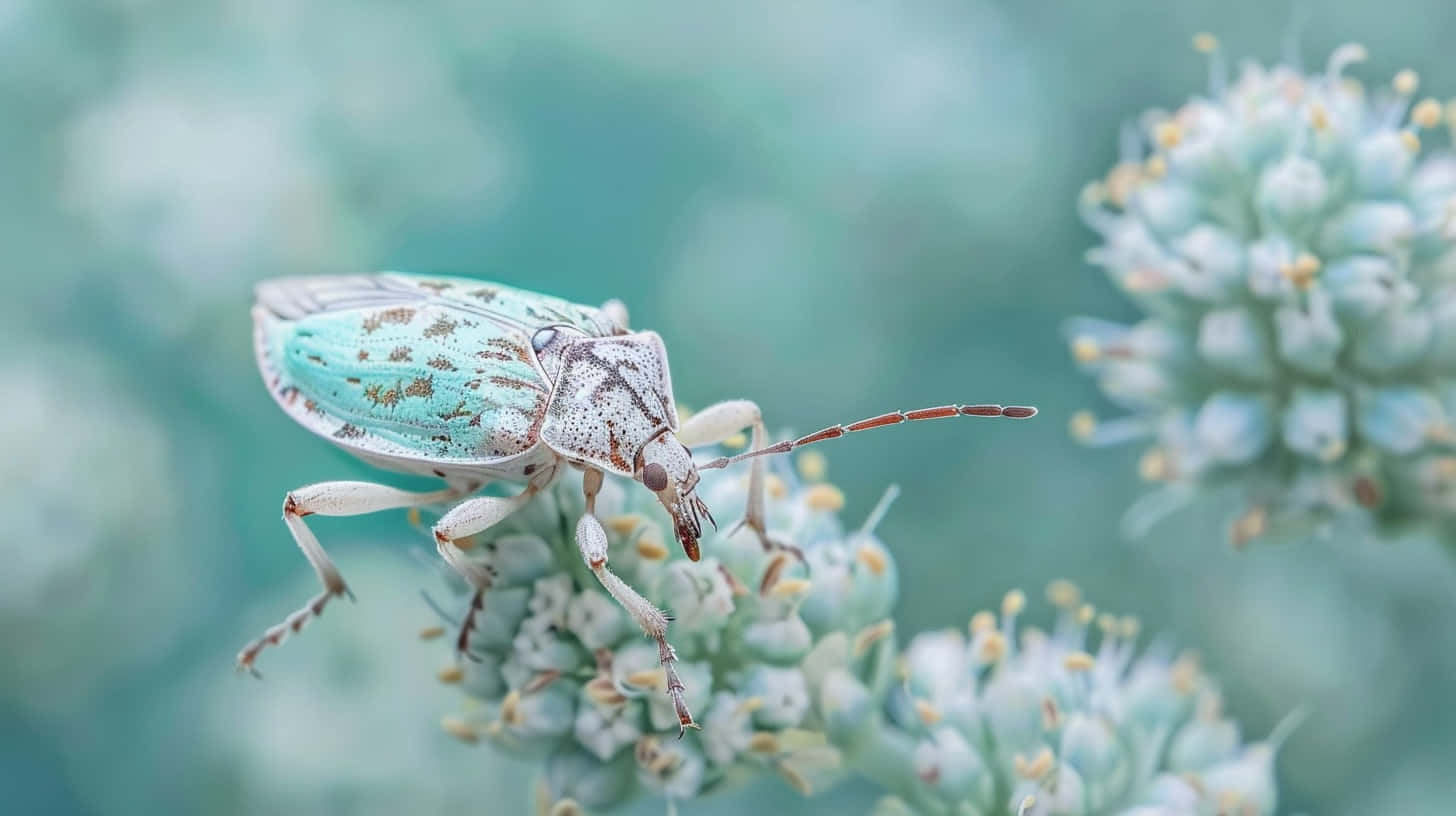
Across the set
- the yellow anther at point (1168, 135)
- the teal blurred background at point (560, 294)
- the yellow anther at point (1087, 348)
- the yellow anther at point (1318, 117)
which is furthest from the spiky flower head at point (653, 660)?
the yellow anther at point (1318, 117)

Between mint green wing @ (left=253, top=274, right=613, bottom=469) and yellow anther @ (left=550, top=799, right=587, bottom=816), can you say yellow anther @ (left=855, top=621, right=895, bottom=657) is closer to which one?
yellow anther @ (left=550, top=799, right=587, bottom=816)

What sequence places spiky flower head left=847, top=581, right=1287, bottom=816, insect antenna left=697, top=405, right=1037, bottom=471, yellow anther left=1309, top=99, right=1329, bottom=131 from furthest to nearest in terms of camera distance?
yellow anther left=1309, top=99, right=1329, bottom=131
spiky flower head left=847, top=581, right=1287, bottom=816
insect antenna left=697, top=405, right=1037, bottom=471

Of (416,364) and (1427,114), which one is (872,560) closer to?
(416,364)

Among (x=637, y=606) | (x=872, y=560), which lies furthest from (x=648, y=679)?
(x=872, y=560)

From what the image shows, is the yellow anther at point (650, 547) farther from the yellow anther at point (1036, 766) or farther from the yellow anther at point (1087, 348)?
the yellow anther at point (1087, 348)

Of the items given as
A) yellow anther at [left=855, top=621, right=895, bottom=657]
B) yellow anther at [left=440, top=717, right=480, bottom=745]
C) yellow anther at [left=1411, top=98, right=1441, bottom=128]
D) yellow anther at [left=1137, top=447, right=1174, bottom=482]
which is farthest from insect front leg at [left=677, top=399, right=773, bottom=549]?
yellow anther at [left=1411, top=98, right=1441, bottom=128]

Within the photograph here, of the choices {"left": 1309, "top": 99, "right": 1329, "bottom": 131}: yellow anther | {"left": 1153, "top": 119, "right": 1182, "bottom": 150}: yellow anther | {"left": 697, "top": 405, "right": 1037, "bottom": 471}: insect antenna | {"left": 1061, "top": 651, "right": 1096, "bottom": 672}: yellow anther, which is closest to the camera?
{"left": 697, "top": 405, "right": 1037, "bottom": 471}: insect antenna
